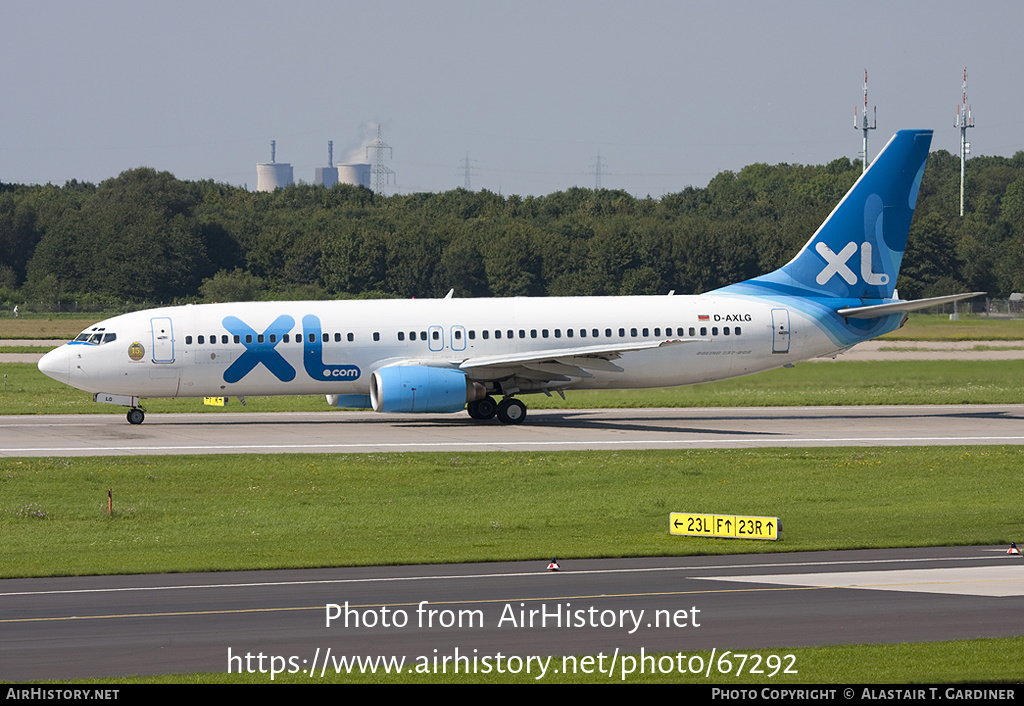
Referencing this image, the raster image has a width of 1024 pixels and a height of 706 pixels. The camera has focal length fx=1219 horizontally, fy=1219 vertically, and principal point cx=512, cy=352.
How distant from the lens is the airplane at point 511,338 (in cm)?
4062

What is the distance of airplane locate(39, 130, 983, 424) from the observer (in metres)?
40.6

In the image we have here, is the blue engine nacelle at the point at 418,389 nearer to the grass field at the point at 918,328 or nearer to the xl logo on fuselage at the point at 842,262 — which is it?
the xl logo on fuselage at the point at 842,262

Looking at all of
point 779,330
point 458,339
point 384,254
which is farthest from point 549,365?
point 384,254

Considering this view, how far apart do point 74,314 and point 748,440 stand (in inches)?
3174

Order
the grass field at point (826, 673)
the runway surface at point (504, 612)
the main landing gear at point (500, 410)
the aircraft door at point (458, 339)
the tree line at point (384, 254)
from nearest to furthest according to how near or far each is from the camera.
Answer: the grass field at point (826, 673), the runway surface at point (504, 612), the aircraft door at point (458, 339), the main landing gear at point (500, 410), the tree line at point (384, 254)

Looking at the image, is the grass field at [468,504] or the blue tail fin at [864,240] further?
the blue tail fin at [864,240]

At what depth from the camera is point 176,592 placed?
19094 millimetres

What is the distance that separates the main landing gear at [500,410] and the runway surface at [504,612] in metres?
20.8

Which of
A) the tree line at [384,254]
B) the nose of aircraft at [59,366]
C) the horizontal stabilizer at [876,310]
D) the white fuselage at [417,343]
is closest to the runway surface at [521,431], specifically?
Answer: the white fuselage at [417,343]

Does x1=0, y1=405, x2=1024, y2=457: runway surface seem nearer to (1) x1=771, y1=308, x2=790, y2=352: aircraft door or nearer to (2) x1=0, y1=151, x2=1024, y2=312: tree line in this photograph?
(1) x1=771, y1=308, x2=790, y2=352: aircraft door

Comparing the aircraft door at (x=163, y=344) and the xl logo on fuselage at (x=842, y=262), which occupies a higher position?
the xl logo on fuselage at (x=842, y=262)

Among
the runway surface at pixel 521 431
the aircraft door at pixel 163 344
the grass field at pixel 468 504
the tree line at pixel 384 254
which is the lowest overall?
the grass field at pixel 468 504
